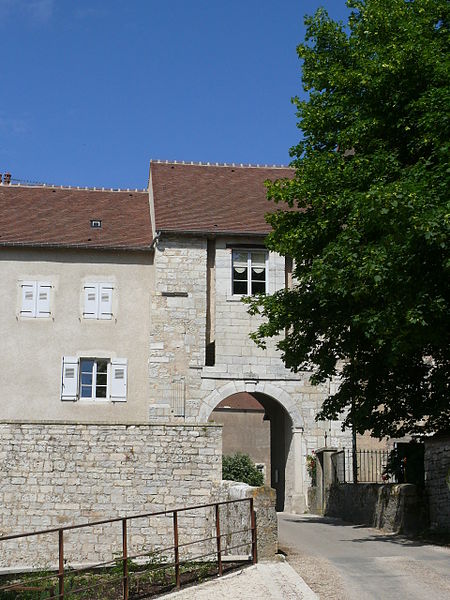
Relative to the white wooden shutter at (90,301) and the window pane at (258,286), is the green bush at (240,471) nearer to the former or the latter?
the window pane at (258,286)

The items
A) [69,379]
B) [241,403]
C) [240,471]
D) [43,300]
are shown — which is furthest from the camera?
[241,403]

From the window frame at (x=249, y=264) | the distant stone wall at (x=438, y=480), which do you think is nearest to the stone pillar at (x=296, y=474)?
the window frame at (x=249, y=264)

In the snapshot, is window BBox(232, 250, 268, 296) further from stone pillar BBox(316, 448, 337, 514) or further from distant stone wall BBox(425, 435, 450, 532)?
distant stone wall BBox(425, 435, 450, 532)

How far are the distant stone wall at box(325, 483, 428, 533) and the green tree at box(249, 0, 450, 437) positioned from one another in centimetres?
151

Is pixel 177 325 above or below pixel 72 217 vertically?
below

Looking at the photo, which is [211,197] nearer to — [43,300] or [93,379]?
[43,300]

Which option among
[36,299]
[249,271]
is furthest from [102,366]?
[249,271]

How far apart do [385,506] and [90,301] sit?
13252mm

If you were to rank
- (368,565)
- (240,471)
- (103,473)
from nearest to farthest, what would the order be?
(368,565) → (103,473) → (240,471)

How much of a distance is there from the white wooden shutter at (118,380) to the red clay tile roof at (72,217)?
12.4 feet

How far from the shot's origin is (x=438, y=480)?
15492 mm

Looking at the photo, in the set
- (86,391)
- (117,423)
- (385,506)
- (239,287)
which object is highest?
(239,287)

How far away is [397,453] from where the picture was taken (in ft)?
62.6

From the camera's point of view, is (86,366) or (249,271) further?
(249,271)
